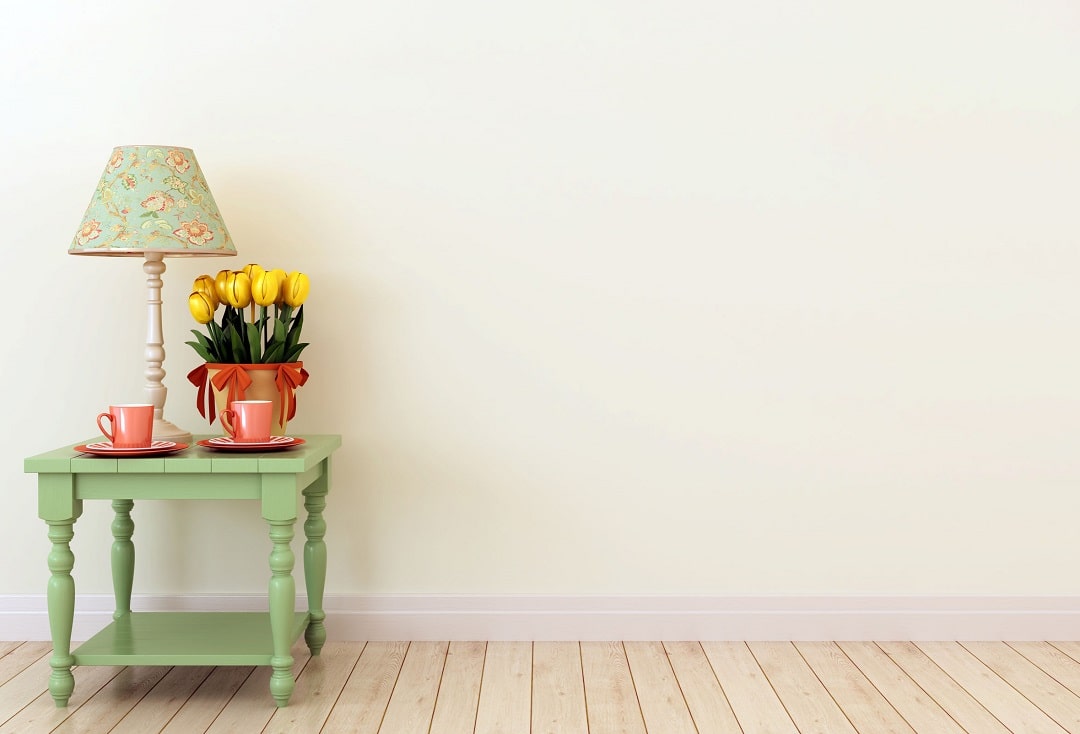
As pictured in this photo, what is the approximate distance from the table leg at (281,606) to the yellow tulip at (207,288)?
0.55 m

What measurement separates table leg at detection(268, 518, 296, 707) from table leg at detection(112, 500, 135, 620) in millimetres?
508

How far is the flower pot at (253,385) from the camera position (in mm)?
2217

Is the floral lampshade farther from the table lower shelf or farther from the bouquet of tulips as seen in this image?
the table lower shelf

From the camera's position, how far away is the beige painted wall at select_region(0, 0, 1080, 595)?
8.21 ft

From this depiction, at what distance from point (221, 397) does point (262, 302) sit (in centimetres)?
23

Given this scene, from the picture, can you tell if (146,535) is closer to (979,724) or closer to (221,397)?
(221,397)

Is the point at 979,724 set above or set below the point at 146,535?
below

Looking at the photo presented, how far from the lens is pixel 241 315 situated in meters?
2.29

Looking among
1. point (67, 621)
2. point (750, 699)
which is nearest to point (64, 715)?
point (67, 621)

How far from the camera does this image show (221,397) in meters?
2.24

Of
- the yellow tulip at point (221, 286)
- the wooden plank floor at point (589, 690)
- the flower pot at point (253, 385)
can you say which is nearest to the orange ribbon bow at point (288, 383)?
the flower pot at point (253, 385)

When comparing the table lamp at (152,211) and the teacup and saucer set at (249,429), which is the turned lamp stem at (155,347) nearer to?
the table lamp at (152,211)

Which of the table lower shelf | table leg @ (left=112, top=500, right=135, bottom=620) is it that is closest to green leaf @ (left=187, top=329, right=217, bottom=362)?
table leg @ (left=112, top=500, right=135, bottom=620)

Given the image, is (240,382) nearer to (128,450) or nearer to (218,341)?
(218,341)
